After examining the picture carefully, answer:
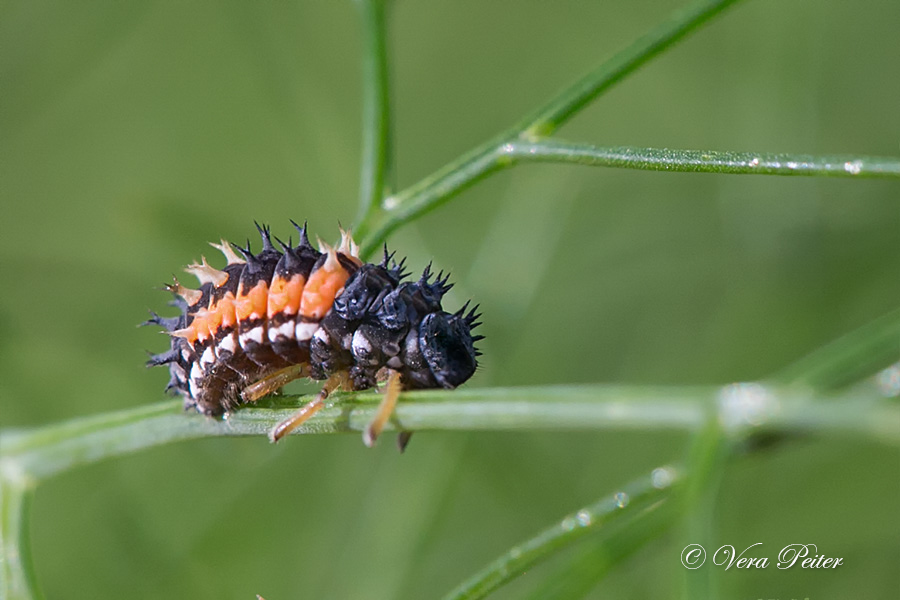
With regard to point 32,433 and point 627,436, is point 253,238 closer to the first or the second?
point 627,436

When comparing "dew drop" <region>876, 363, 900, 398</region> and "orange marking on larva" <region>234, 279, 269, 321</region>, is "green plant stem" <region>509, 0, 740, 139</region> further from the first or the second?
"dew drop" <region>876, 363, 900, 398</region>

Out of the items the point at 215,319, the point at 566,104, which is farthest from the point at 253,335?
the point at 566,104

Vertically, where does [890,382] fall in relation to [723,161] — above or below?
below

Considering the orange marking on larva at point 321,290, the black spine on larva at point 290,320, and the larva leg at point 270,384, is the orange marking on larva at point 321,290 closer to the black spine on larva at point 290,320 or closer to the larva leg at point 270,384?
the black spine on larva at point 290,320

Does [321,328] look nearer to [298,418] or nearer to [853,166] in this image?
[298,418]

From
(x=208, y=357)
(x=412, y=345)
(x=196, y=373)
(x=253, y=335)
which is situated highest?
(x=412, y=345)

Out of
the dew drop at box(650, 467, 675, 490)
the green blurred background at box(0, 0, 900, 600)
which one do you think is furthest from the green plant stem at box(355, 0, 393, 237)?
the green blurred background at box(0, 0, 900, 600)
